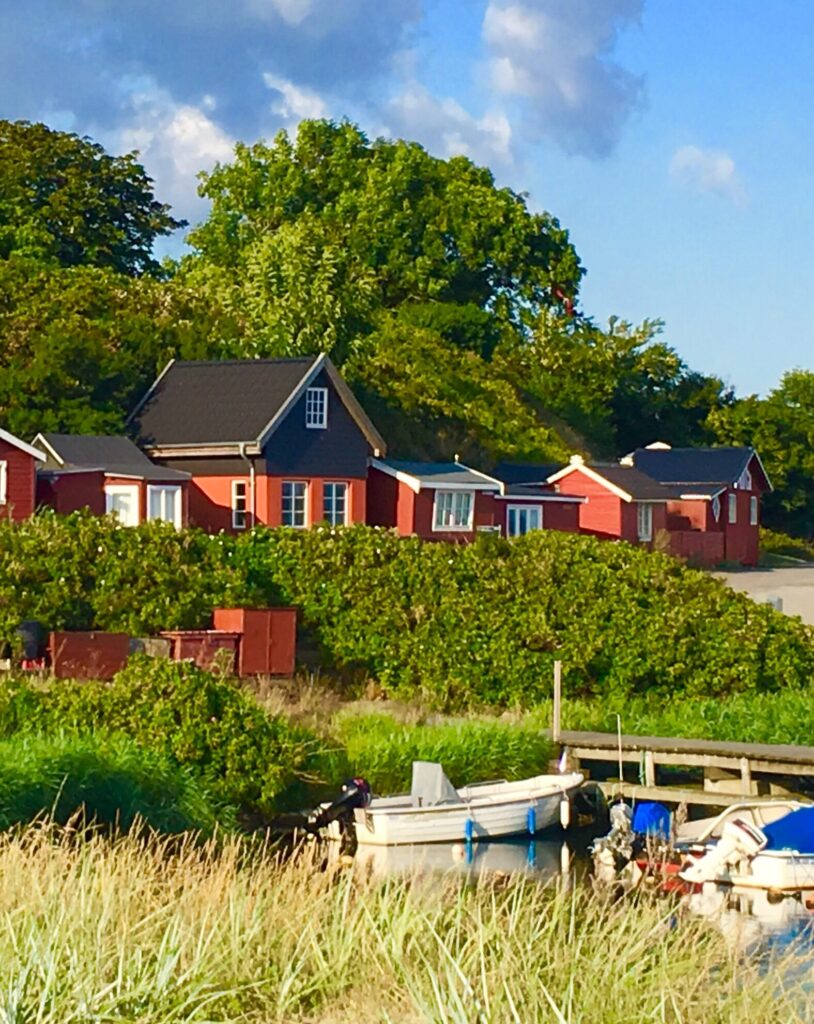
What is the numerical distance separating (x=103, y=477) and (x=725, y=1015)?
3712cm

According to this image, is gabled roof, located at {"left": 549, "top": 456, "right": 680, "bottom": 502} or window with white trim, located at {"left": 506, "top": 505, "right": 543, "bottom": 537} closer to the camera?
window with white trim, located at {"left": 506, "top": 505, "right": 543, "bottom": 537}

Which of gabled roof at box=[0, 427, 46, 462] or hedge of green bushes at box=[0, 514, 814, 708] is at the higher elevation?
gabled roof at box=[0, 427, 46, 462]

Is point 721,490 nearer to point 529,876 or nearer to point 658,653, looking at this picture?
point 658,653

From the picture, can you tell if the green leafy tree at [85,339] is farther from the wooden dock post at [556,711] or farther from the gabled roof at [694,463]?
the wooden dock post at [556,711]

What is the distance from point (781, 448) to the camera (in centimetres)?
8500

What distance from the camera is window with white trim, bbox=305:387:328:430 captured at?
51281 mm

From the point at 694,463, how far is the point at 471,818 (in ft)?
164

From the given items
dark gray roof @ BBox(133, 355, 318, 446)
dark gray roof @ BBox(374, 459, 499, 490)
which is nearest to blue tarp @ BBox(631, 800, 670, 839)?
dark gray roof @ BBox(133, 355, 318, 446)

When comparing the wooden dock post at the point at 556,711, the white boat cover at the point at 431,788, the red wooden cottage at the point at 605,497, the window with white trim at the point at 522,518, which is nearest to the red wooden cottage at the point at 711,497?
the red wooden cottage at the point at 605,497

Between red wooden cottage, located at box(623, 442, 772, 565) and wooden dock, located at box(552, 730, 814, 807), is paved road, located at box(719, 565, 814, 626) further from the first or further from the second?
wooden dock, located at box(552, 730, 814, 807)

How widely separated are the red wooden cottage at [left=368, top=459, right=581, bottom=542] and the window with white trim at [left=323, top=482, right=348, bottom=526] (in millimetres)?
1862

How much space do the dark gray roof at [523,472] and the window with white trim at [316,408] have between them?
13969 mm

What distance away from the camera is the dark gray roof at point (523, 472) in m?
65.4

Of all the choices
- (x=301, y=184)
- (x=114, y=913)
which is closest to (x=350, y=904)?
(x=114, y=913)
